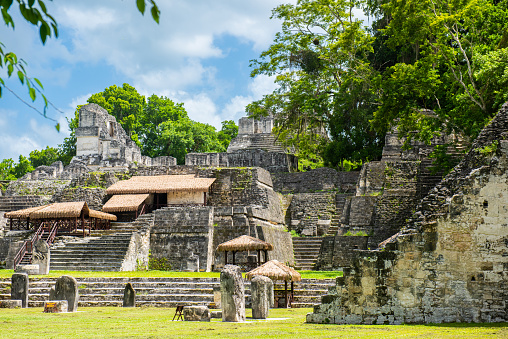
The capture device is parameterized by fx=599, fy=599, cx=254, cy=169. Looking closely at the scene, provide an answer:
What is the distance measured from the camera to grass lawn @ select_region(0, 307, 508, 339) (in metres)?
8.27

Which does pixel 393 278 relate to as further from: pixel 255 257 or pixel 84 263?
pixel 84 263

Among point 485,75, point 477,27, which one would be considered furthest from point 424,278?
point 477,27

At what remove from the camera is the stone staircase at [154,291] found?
1516 centimetres

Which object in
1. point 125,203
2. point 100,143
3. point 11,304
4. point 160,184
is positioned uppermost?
point 100,143

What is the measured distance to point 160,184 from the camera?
27344 mm

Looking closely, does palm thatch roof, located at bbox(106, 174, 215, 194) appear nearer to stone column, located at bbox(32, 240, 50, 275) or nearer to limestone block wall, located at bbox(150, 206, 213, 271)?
limestone block wall, located at bbox(150, 206, 213, 271)

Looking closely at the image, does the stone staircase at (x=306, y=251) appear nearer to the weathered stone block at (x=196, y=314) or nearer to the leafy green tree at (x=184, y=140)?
the weathered stone block at (x=196, y=314)

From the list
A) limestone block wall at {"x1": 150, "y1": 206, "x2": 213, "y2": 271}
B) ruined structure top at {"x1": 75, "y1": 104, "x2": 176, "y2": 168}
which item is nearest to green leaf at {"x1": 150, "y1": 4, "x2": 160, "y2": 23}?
limestone block wall at {"x1": 150, "y1": 206, "x2": 213, "y2": 271}

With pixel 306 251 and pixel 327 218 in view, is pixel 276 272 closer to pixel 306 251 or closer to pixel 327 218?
pixel 306 251

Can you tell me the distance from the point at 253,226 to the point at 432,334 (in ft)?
49.0

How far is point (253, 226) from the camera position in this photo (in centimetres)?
2308

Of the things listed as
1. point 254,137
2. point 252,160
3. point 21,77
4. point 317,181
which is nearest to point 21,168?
point 254,137

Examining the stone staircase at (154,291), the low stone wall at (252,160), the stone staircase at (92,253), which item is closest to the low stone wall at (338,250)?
the stone staircase at (154,291)

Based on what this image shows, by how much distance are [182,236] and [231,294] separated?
1243cm
